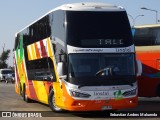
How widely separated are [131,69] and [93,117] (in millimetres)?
2140

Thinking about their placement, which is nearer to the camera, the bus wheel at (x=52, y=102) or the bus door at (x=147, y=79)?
the bus wheel at (x=52, y=102)

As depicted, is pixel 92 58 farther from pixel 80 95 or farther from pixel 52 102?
pixel 52 102

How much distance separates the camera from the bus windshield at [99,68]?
48.0ft

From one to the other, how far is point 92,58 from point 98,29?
113cm

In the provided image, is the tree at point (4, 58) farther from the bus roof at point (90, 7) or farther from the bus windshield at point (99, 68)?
the bus windshield at point (99, 68)

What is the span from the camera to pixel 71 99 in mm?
14453

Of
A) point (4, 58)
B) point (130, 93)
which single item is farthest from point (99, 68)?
point (4, 58)

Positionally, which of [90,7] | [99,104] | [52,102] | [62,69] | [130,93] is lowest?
[52,102]

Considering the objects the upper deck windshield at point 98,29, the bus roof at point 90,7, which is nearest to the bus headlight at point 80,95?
the upper deck windshield at point 98,29

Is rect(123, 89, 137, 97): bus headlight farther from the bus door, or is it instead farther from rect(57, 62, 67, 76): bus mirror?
the bus door

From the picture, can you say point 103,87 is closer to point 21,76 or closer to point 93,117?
point 93,117

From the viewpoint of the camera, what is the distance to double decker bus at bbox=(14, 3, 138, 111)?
14.5 meters

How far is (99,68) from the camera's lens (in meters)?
14.7

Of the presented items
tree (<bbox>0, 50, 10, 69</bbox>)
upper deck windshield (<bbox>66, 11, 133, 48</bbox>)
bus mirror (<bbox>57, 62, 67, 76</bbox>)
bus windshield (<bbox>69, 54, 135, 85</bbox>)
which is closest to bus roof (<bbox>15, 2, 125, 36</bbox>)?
upper deck windshield (<bbox>66, 11, 133, 48</bbox>)
